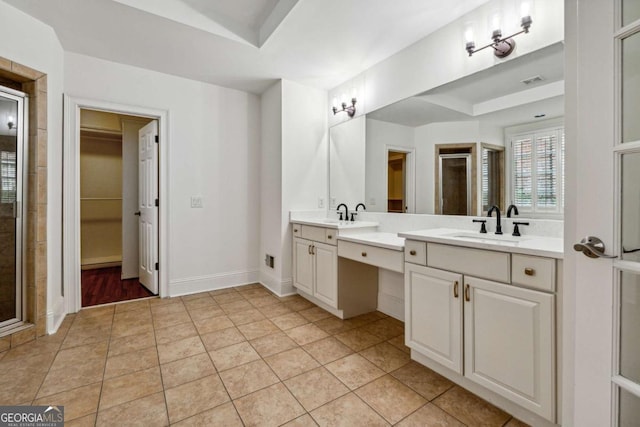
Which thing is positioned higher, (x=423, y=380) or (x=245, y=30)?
(x=245, y=30)

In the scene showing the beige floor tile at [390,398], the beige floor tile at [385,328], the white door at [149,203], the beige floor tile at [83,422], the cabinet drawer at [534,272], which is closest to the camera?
the cabinet drawer at [534,272]

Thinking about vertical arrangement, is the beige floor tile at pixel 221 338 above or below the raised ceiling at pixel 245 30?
below

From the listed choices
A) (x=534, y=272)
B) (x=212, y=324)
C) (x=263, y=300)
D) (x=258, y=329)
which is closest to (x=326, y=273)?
(x=258, y=329)

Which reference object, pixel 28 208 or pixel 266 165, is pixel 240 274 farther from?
pixel 28 208

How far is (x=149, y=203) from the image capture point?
325cm

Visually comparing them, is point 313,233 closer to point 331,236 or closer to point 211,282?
point 331,236

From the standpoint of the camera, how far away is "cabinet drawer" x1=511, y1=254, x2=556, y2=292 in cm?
123

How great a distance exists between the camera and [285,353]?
6.63 feet

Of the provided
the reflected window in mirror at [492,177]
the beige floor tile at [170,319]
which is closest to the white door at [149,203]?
the beige floor tile at [170,319]

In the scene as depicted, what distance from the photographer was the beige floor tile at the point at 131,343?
205 cm

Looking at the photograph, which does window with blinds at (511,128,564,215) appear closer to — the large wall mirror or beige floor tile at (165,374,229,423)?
the large wall mirror

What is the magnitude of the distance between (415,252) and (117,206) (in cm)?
497

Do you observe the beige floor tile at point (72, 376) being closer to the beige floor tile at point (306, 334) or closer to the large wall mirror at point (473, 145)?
the beige floor tile at point (306, 334)

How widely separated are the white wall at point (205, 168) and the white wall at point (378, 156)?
150 centimetres
